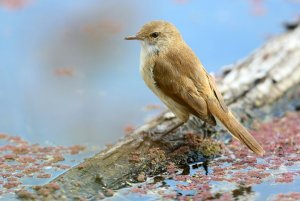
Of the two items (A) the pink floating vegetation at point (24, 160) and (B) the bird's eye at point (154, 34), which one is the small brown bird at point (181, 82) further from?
(A) the pink floating vegetation at point (24, 160)

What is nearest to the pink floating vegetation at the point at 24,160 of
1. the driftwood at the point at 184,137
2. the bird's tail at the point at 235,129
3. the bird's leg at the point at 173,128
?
the driftwood at the point at 184,137

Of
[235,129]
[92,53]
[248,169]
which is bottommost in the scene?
[248,169]

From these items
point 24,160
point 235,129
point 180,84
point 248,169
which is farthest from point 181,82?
point 24,160

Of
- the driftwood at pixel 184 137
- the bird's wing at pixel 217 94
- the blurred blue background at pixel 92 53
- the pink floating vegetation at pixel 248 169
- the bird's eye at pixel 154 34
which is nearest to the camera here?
the pink floating vegetation at pixel 248 169

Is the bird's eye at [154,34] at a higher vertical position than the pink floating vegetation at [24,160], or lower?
higher

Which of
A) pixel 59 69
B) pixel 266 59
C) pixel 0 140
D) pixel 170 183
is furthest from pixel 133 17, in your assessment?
pixel 170 183

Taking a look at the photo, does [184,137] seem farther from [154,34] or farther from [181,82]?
[154,34]

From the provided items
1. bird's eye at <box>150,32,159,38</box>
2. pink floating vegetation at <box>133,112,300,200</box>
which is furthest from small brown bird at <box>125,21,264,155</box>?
pink floating vegetation at <box>133,112,300,200</box>
